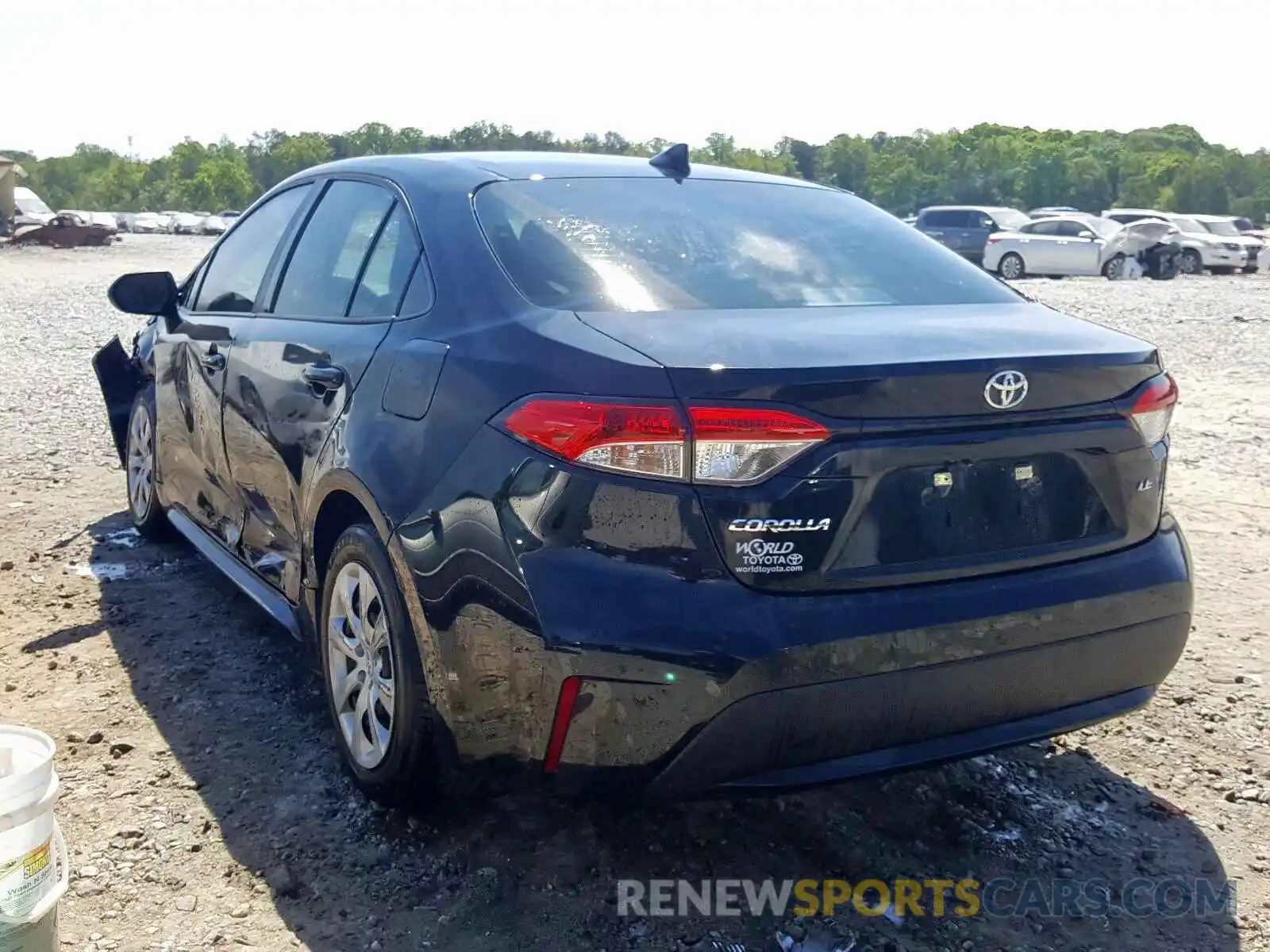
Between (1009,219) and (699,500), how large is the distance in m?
30.4

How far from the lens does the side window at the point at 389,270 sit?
313 centimetres

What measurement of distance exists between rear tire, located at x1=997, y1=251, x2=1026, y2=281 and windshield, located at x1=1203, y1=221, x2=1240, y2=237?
585 cm

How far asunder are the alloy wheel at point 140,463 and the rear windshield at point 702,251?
274 centimetres

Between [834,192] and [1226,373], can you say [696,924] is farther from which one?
[1226,373]

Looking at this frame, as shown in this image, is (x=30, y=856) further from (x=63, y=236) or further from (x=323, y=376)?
(x=63, y=236)

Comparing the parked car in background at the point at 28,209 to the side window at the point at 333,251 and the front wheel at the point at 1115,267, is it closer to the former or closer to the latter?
the front wheel at the point at 1115,267

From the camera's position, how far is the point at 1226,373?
35.7ft

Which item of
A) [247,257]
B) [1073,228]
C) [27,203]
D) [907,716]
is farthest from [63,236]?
[907,716]

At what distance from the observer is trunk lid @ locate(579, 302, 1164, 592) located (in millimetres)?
2334

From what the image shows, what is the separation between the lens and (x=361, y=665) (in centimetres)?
307

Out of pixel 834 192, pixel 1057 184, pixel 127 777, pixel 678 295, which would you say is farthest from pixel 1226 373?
pixel 1057 184

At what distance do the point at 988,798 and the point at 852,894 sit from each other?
0.64 meters

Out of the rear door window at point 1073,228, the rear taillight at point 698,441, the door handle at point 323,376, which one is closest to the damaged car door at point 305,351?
the door handle at point 323,376

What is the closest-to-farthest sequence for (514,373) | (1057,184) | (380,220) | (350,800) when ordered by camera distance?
1. (514,373)
2. (350,800)
3. (380,220)
4. (1057,184)
